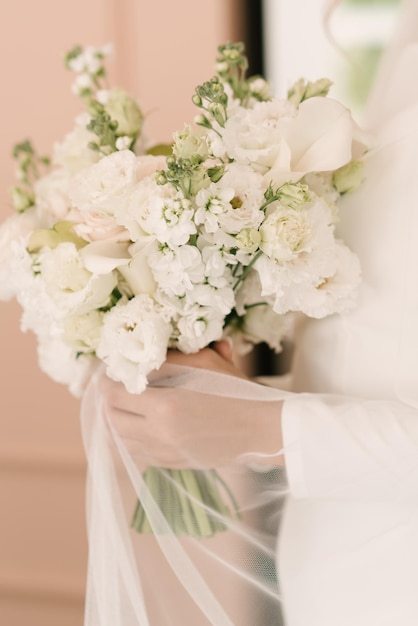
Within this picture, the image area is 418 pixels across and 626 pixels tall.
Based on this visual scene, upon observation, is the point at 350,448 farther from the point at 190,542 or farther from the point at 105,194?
the point at 105,194

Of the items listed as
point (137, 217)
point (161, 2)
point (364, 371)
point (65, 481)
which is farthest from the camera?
point (65, 481)

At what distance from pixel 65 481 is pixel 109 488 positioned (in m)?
0.82

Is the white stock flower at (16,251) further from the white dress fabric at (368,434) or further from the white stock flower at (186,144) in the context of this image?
the white dress fabric at (368,434)

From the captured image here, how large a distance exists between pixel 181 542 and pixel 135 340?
31 cm

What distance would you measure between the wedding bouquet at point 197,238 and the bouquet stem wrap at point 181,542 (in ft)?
0.09

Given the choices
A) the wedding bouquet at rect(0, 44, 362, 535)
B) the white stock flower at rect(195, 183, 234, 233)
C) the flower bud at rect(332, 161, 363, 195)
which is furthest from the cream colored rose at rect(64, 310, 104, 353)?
the flower bud at rect(332, 161, 363, 195)

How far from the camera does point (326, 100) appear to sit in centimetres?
91

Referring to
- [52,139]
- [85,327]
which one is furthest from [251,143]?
[52,139]

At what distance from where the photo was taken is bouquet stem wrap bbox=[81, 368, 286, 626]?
986mm

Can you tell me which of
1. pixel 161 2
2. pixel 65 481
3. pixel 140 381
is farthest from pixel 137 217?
pixel 65 481

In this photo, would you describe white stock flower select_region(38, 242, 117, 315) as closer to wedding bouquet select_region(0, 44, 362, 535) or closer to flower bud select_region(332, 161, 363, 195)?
wedding bouquet select_region(0, 44, 362, 535)

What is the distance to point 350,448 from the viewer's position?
0.88m

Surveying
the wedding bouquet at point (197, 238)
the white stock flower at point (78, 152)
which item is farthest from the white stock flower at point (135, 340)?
the white stock flower at point (78, 152)

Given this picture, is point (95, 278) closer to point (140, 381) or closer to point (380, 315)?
point (140, 381)
